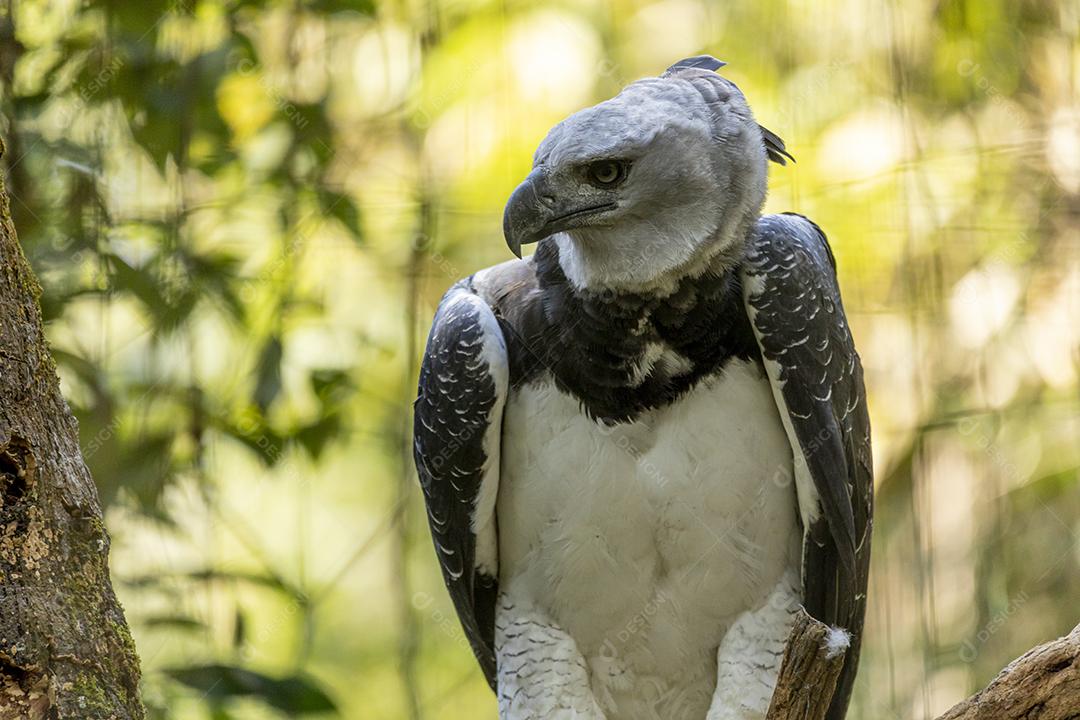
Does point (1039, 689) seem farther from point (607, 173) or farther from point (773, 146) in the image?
point (773, 146)

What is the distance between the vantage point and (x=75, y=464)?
174 centimetres

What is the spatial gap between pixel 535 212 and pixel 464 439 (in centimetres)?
63

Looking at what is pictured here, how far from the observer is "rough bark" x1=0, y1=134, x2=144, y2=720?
5.18 feet

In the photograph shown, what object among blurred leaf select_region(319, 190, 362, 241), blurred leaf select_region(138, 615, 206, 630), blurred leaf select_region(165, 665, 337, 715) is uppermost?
blurred leaf select_region(319, 190, 362, 241)

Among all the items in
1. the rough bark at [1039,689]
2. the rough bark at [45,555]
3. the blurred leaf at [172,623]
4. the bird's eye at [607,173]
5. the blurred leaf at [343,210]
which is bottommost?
the blurred leaf at [172,623]

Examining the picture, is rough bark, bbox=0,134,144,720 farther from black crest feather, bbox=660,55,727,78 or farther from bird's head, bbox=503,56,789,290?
black crest feather, bbox=660,55,727,78

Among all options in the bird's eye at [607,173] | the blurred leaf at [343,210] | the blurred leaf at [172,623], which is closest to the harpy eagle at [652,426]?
the bird's eye at [607,173]

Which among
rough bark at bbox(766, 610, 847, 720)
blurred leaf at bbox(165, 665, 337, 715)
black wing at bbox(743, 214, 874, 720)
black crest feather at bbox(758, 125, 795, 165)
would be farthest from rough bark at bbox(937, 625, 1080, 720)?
blurred leaf at bbox(165, 665, 337, 715)

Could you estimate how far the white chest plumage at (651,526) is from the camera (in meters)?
2.61

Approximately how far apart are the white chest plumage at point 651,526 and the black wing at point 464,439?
52 millimetres

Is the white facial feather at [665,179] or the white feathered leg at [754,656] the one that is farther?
the white feathered leg at [754,656]

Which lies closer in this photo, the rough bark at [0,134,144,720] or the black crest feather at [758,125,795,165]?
the rough bark at [0,134,144,720]

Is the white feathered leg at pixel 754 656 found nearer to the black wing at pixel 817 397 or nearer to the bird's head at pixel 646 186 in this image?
the black wing at pixel 817 397

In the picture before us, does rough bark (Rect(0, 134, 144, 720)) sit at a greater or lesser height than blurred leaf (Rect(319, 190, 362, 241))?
lesser
